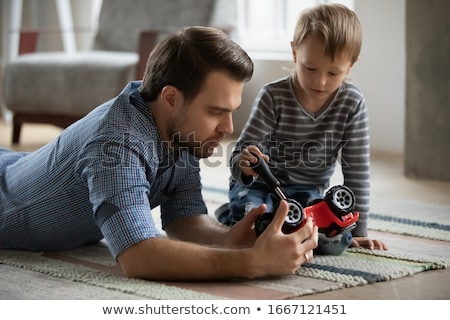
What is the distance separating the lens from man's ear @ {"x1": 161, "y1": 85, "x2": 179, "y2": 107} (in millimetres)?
1769

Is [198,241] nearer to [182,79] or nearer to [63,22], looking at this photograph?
[182,79]

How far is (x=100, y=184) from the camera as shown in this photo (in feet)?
5.54

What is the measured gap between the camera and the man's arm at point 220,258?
165 cm

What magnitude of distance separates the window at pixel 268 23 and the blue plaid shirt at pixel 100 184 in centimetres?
244

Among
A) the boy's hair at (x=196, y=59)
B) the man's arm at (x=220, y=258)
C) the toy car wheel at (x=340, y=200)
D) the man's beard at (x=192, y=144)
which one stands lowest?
the man's arm at (x=220, y=258)

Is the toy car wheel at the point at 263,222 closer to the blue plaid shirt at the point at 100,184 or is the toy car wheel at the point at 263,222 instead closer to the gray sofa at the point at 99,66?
the blue plaid shirt at the point at 100,184

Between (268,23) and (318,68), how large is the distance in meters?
2.52

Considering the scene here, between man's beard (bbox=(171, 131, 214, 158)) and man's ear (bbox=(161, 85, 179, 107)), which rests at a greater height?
man's ear (bbox=(161, 85, 179, 107))

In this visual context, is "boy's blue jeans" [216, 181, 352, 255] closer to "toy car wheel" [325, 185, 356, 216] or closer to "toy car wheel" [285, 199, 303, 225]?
"toy car wheel" [325, 185, 356, 216]

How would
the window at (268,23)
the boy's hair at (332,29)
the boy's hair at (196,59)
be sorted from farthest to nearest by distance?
the window at (268,23) → the boy's hair at (332,29) → the boy's hair at (196,59)

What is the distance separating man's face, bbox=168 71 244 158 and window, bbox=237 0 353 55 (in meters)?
2.59

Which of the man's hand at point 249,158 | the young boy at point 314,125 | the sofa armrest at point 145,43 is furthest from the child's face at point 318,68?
the sofa armrest at point 145,43

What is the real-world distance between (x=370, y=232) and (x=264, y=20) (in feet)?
7.96

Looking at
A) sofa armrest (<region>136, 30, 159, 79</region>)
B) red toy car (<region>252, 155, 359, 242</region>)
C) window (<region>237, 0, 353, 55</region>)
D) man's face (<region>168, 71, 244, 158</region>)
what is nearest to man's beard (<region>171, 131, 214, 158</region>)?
man's face (<region>168, 71, 244, 158</region>)
